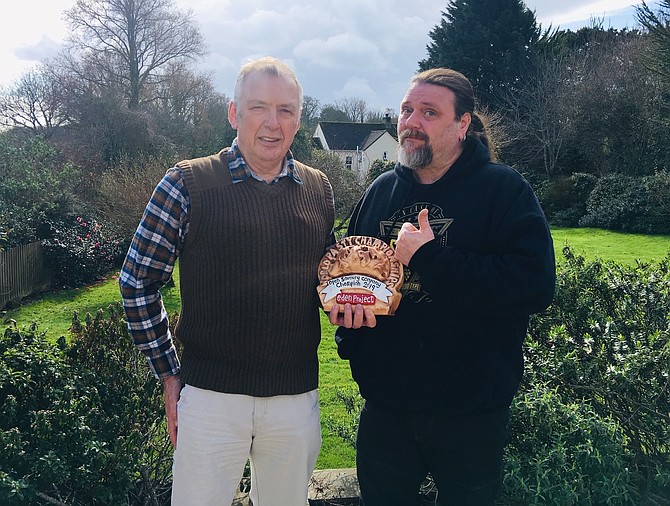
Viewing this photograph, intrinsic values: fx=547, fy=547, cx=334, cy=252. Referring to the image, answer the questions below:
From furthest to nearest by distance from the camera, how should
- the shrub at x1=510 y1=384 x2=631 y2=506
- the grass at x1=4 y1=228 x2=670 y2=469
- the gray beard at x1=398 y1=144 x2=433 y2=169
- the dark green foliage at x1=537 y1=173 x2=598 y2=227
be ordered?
the dark green foliage at x1=537 y1=173 x2=598 y2=227, the grass at x1=4 y1=228 x2=670 y2=469, the shrub at x1=510 y1=384 x2=631 y2=506, the gray beard at x1=398 y1=144 x2=433 y2=169

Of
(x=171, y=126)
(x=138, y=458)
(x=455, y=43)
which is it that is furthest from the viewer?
(x=455, y=43)

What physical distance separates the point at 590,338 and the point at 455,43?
27.3 meters

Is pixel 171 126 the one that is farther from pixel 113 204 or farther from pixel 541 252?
pixel 541 252

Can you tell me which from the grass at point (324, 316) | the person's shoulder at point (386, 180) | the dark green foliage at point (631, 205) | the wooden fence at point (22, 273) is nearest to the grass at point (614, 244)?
the grass at point (324, 316)

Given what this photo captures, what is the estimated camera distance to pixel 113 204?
A: 12.5 m

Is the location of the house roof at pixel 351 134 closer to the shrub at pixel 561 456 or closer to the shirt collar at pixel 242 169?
the shrub at pixel 561 456

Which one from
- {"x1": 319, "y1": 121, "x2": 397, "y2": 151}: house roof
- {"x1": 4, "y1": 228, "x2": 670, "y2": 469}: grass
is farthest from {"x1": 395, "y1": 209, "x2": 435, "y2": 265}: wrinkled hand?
{"x1": 319, "y1": 121, "x2": 397, "y2": 151}: house roof

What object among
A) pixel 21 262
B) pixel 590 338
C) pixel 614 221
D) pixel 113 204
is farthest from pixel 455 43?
pixel 590 338

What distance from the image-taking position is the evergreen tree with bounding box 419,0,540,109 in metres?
26.7

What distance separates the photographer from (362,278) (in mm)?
2293

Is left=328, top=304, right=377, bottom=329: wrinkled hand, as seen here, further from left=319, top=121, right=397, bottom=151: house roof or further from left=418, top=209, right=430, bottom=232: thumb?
left=319, top=121, right=397, bottom=151: house roof

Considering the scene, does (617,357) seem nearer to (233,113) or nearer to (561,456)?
(561,456)

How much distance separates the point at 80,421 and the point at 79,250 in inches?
430

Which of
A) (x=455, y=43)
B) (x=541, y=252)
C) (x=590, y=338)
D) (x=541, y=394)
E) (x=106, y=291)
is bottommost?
(x=106, y=291)
